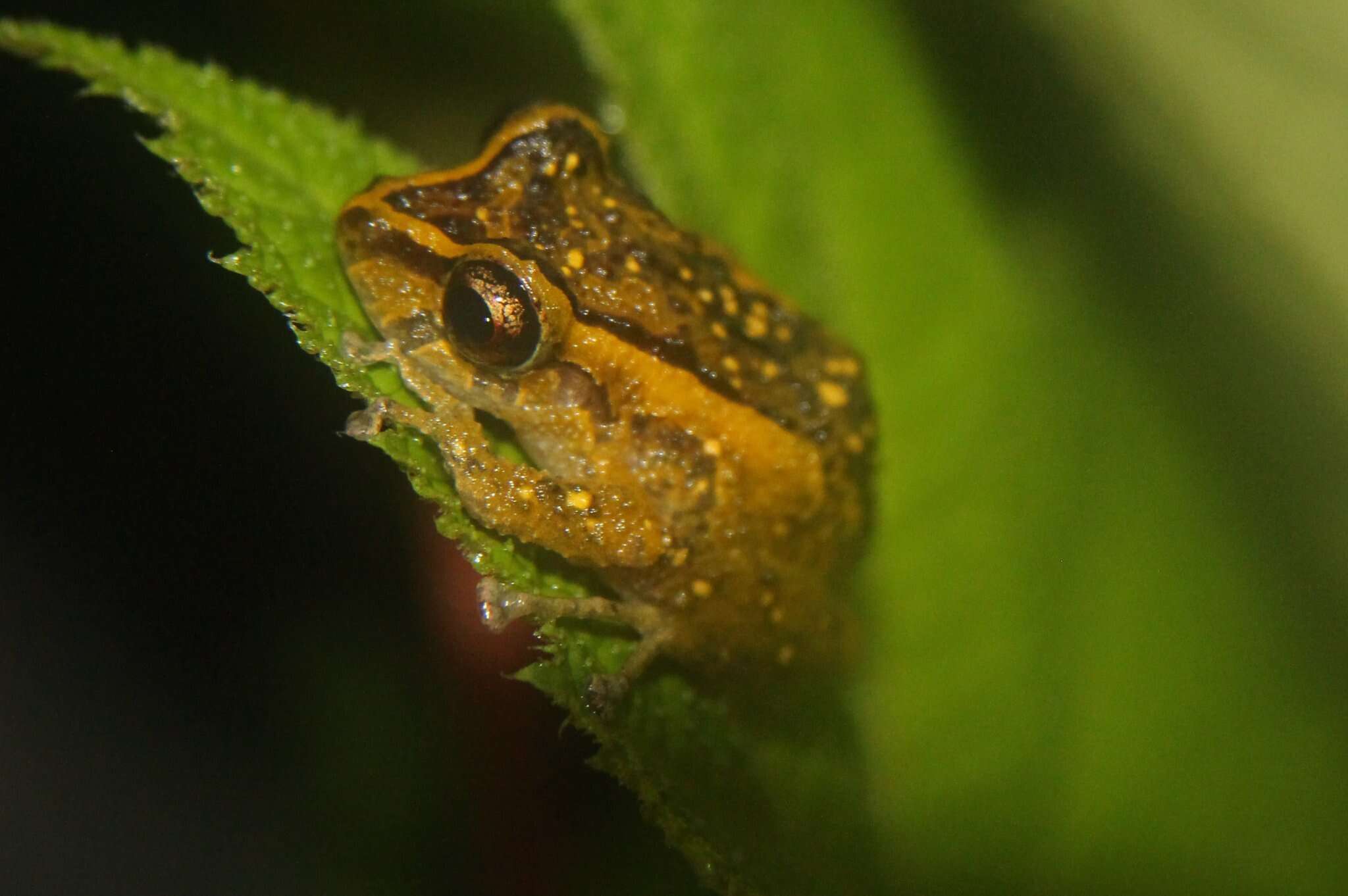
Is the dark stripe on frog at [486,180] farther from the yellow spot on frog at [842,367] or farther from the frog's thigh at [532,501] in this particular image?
the yellow spot on frog at [842,367]

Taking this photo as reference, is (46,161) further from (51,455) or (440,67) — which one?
(440,67)

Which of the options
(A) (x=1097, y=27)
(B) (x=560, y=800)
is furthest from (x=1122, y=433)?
(B) (x=560, y=800)

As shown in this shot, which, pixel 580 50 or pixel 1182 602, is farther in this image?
A: pixel 580 50

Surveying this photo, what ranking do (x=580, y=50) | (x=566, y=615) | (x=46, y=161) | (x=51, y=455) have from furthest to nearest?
(x=46, y=161), (x=51, y=455), (x=580, y=50), (x=566, y=615)

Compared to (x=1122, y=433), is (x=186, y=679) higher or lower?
lower

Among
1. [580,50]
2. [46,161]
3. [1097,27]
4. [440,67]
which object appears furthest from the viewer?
[440,67]

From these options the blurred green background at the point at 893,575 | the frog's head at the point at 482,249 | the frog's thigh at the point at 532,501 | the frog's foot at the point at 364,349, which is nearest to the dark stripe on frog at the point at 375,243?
the frog's head at the point at 482,249

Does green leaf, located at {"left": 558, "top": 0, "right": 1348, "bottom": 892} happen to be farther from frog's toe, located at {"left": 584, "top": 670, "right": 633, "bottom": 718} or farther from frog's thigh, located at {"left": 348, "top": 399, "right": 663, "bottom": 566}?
frog's thigh, located at {"left": 348, "top": 399, "right": 663, "bottom": 566}
